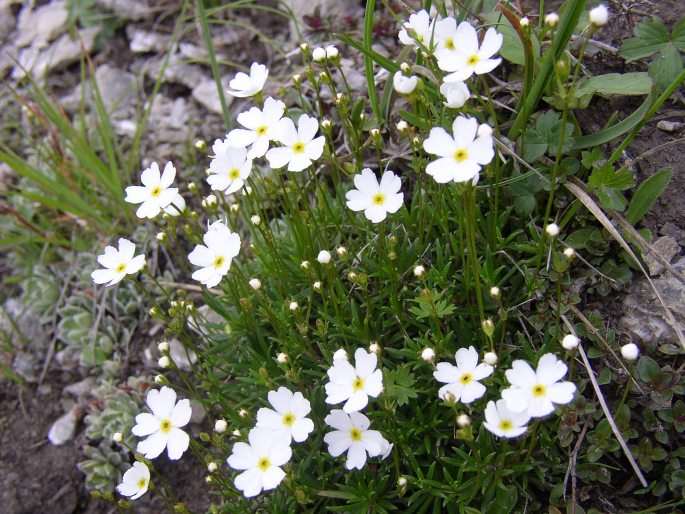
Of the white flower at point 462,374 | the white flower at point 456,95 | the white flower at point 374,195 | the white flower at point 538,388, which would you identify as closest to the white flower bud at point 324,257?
the white flower at point 374,195

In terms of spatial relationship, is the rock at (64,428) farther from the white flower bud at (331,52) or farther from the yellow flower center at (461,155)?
the yellow flower center at (461,155)

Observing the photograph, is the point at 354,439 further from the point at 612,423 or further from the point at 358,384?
the point at 612,423

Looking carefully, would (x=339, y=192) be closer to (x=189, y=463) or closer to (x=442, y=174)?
(x=442, y=174)

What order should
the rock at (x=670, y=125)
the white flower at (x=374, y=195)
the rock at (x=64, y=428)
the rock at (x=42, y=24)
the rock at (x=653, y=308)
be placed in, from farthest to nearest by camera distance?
1. the rock at (x=42, y=24)
2. the rock at (x=64, y=428)
3. the rock at (x=670, y=125)
4. the rock at (x=653, y=308)
5. the white flower at (x=374, y=195)

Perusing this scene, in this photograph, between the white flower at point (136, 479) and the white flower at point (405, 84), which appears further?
the white flower at point (136, 479)

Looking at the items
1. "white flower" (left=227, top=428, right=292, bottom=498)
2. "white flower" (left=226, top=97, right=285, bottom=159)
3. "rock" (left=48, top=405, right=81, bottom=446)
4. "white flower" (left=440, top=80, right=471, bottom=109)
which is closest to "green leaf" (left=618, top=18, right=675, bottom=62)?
"white flower" (left=440, top=80, right=471, bottom=109)

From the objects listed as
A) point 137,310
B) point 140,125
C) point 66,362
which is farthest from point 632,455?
point 140,125
